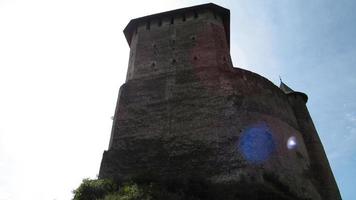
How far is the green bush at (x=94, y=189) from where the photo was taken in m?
13.1

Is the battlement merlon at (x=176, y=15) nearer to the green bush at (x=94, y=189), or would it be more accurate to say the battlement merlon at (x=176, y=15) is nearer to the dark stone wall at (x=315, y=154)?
the dark stone wall at (x=315, y=154)

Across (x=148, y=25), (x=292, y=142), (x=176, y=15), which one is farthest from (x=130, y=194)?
(x=176, y=15)

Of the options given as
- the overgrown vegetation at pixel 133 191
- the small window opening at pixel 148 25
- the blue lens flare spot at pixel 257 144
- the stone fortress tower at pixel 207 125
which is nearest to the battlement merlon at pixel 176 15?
the small window opening at pixel 148 25

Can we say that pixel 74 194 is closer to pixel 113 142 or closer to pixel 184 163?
pixel 113 142

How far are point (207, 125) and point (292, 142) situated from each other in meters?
5.19

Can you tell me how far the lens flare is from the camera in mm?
17594

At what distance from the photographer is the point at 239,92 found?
17.3 metres

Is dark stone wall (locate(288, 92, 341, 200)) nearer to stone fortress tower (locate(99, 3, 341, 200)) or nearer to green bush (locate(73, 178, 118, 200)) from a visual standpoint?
stone fortress tower (locate(99, 3, 341, 200))

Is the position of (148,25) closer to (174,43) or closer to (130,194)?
(174,43)

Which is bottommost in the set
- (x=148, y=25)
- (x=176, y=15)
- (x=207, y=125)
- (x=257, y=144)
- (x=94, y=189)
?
(x=94, y=189)

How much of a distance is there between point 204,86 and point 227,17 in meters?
8.29

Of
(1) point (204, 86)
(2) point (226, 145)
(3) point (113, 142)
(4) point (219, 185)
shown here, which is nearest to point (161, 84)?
(1) point (204, 86)

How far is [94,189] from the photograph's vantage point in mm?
13430

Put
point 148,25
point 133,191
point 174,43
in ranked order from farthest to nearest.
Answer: point 148,25
point 174,43
point 133,191
